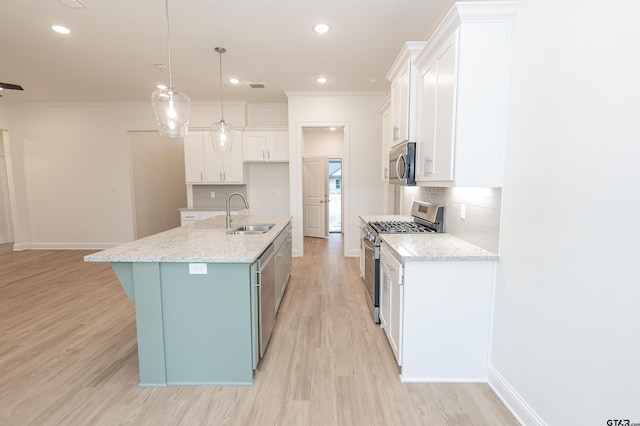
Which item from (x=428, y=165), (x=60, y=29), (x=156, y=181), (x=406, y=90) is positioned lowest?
(x=156, y=181)

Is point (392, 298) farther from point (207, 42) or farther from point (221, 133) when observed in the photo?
point (207, 42)

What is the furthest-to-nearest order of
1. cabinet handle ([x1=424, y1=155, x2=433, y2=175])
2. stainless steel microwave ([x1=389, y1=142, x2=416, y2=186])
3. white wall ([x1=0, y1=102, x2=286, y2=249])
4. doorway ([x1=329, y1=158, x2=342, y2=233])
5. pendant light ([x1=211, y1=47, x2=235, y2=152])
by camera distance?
doorway ([x1=329, y1=158, x2=342, y2=233]) < white wall ([x1=0, y1=102, x2=286, y2=249]) < pendant light ([x1=211, y1=47, x2=235, y2=152]) < stainless steel microwave ([x1=389, y1=142, x2=416, y2=186]) < cabinet handle ([x1=424, y1=155, x2=433, y2=175])

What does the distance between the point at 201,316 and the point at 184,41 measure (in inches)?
117

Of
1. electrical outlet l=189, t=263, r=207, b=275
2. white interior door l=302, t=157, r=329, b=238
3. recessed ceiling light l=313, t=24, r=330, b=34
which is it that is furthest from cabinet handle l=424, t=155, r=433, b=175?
white interior door l=302, t=157, r=329, b=238

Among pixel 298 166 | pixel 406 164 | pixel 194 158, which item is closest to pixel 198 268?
pixel 406 164

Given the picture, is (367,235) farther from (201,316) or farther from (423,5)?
(423,5)

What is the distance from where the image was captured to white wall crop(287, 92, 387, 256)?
5.34 m

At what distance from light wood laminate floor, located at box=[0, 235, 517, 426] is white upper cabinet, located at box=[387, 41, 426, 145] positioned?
6.27 ft

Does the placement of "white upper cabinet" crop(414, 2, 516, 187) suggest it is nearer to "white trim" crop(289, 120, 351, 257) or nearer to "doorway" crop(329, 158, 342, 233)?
"white trim" crop(289, 120, 351, 257)

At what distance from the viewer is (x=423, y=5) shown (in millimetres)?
2656

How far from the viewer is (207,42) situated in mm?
3350

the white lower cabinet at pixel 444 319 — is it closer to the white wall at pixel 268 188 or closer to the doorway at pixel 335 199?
the white wall at pixel 268 188

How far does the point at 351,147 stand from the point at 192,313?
4.16 m

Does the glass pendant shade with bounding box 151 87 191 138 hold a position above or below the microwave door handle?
above
